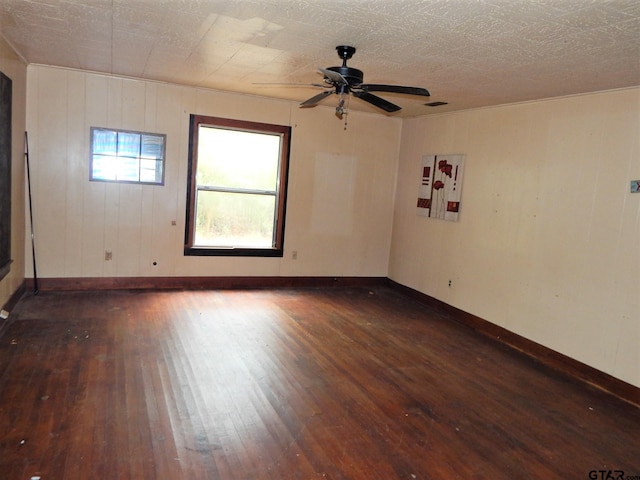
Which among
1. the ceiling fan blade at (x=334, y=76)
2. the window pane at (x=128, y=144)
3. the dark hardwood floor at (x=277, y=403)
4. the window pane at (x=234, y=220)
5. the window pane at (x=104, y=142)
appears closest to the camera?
the dark hardwood floor at (x=277, y=403)

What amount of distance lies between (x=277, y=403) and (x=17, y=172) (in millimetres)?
3656

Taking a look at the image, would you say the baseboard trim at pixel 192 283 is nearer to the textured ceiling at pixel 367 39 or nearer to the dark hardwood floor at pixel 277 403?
the dark hardwood floor at pixel 277 403

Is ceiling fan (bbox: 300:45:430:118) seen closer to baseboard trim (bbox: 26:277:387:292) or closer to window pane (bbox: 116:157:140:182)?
window pane (bbox: 116:157:140:182)

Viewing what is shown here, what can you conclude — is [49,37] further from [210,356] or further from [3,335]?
[210,356]

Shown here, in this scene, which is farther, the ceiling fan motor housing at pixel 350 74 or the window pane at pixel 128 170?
the window pane at pixel 128 170

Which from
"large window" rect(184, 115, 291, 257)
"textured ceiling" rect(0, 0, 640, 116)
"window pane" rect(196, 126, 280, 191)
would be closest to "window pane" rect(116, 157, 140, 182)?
"large window" rect(184, 115, 291, 257)

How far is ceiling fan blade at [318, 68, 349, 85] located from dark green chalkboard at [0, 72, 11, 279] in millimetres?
2730

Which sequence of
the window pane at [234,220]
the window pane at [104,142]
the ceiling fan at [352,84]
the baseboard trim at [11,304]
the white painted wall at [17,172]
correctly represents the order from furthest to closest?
1. the window pane at [234,220]
2. the window pane at [104,142]
3. the white painted wall at [17,172]
4. the baseboard trim at [11,304]
5. the ceiling fan at [352,84]

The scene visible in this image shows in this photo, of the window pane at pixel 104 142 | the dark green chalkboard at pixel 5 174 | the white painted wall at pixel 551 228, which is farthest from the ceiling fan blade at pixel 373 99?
the window pane at pixel 104 142

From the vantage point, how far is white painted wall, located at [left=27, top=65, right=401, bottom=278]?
510 centimetres

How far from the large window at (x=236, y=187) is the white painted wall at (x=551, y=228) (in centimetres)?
211

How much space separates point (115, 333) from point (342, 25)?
317 centimetres

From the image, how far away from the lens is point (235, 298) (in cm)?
555

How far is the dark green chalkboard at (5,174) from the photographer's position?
12.5 feet
